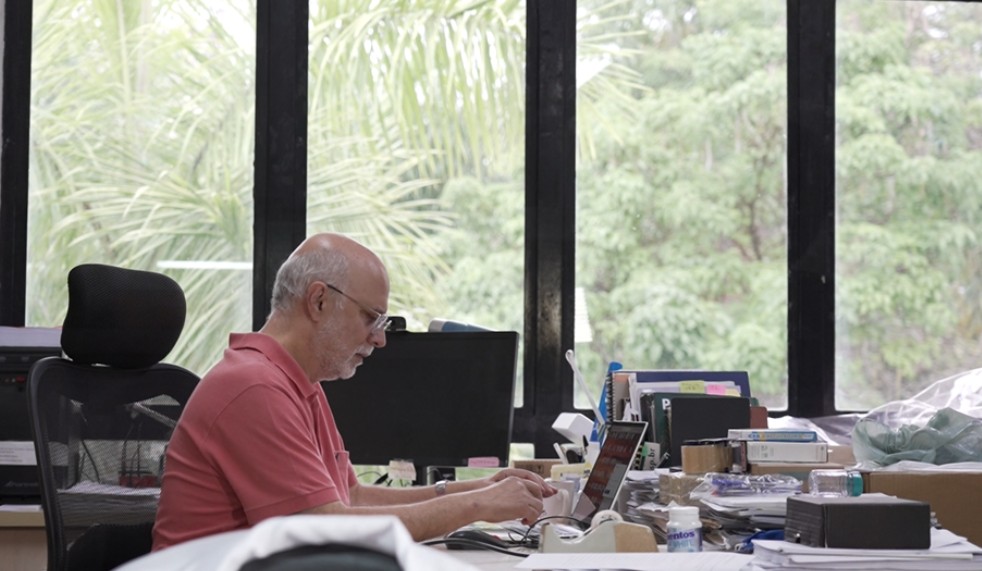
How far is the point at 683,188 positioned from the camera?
4.59 m

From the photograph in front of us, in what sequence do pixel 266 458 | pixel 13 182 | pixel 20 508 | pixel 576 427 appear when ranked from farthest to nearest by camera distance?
pixel 13 182 < pixel 576 427 < pixel 20 508 < pixel 266 458

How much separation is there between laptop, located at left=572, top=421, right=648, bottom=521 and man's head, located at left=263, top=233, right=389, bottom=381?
0.55 metres

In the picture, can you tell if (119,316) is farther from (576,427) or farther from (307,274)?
(576,427)

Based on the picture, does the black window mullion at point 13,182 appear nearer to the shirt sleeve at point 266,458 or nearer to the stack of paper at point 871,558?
the shirt sleeve at point 266,458

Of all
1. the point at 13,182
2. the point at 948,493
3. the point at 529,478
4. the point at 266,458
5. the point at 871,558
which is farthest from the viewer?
the point at 13,182

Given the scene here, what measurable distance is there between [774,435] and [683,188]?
7.30ft

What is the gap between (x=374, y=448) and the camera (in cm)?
345

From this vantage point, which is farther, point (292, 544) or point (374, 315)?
point (374, 315)

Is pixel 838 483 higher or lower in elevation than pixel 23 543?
higher

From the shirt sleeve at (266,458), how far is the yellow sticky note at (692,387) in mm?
1309

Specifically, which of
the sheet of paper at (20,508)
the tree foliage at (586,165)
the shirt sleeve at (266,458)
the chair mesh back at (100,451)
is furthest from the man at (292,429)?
the tree foliage at (586,165)

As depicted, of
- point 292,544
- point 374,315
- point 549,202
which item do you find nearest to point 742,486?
point 374,315

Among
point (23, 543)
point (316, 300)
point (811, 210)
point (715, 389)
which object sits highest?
point (811, 210)

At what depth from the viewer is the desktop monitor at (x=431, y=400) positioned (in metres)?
3.41
